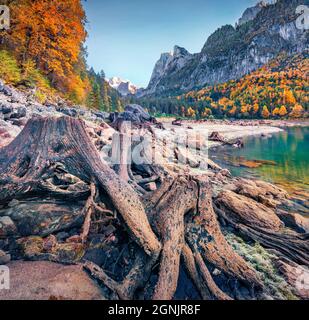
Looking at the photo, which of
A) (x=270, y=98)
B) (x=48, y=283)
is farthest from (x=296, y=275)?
(x=270, y=98)

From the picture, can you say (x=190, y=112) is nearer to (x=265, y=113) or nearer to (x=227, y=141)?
(x=265, y=113)

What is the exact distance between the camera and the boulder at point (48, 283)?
2.44m

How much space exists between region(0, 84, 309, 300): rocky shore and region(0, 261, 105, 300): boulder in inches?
0.5

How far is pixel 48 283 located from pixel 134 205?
1.60 metres

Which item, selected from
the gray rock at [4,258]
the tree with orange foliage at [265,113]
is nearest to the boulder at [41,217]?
the gray rock at [4,258]

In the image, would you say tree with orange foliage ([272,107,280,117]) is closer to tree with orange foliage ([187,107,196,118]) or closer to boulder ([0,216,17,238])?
tree with orange foliage ([187,107,196,118])

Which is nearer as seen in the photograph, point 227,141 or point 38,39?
point 38,39

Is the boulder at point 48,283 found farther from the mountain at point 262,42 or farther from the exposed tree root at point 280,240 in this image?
the mountain at point 262,42

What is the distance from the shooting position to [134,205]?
3506mm

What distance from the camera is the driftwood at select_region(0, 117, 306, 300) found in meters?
2.82

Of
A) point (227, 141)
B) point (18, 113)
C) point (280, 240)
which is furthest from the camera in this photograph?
point (227, 141)

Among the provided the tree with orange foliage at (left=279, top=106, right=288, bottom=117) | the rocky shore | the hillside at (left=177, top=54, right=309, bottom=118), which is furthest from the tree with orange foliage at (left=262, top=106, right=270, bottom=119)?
the rocky shore

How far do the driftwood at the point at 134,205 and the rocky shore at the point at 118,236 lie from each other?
0.05ft
